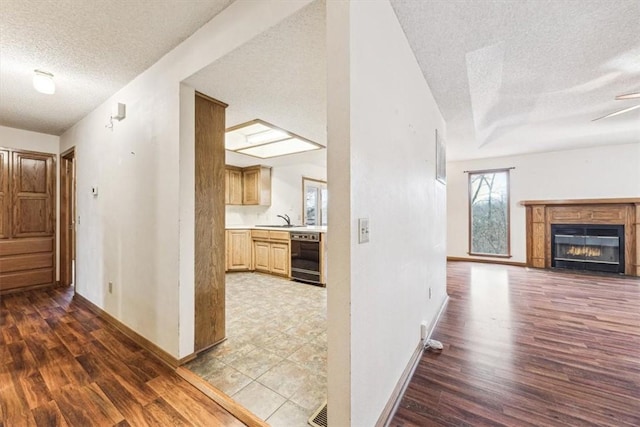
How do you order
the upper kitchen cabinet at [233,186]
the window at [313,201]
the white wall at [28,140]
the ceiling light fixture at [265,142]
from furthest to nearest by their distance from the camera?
the window at [313,201], the upper kitchen cabinet at [233,186], the white wall at [28,140], the ceiling light fixture at [265,142]

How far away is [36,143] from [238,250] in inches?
133

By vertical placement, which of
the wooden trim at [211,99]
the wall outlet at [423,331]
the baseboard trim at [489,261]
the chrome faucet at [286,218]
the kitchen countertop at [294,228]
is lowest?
the baseboard trim at [489,261]

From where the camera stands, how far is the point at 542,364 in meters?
2.07

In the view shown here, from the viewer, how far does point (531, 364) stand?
2.07m

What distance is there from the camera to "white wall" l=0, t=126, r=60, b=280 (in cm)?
379

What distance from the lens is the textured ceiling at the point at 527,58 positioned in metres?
1.68

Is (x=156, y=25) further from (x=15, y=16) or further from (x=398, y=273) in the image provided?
(x=398, y=273)

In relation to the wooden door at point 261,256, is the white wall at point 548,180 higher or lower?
higher

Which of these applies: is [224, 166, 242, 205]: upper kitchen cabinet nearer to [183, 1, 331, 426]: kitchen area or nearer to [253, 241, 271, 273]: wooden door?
[183, 1, 331, 426]: kitchen area

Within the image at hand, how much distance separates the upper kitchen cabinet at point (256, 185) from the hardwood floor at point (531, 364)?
3.84m

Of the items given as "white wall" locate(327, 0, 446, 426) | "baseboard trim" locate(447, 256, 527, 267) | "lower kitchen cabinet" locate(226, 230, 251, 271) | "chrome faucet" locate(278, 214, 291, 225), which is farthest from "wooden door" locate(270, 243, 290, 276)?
"baseboard trim" locate(447, 256, 527, 267)

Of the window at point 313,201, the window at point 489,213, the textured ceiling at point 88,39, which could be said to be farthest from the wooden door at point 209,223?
the window at point 489,213

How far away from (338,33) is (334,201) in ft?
2.40

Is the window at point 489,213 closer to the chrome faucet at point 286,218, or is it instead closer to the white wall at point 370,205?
the chrome faucet at point 286,218
